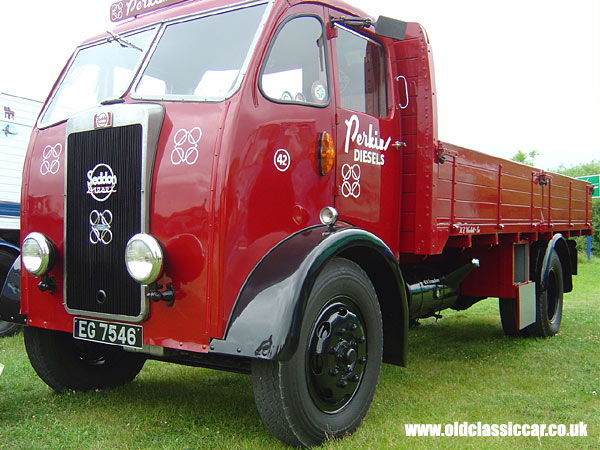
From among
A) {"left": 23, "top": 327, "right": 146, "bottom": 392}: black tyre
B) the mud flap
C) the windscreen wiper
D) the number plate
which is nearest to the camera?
the number plate

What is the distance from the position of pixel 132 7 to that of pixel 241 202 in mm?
2176

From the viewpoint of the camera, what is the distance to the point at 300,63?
12.7 feet

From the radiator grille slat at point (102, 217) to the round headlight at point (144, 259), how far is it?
8.0 inches

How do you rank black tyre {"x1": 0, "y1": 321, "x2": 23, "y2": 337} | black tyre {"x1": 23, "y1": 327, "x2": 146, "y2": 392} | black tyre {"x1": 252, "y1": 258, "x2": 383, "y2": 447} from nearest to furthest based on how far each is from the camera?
black tyre {"x1": 252, "y1": 258, "x2": 383, "y2": 447} < black tyre {"x1": 23, "y1": 327, "x2": 146, "y2": 392} < black tyre {"x1": 0, "y1": 321, "x2": 23, "y2": 337}

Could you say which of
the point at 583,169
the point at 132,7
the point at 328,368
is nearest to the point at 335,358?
the point at 328,368

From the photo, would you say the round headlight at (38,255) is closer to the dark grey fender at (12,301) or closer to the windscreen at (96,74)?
the dark grey fender at (12,301)

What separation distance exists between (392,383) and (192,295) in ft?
7.73

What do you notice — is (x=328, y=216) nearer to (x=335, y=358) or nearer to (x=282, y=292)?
(x=282, y=292)

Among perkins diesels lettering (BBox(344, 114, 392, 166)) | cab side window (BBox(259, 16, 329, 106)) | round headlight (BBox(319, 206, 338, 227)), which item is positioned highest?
cab side window (BBox(259, 16, 329, 106))

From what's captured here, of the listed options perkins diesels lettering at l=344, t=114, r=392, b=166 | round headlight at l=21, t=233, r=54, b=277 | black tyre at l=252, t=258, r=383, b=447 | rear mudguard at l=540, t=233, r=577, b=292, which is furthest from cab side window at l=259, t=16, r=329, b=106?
rear mudguard at l=540, t=233, r=577, b=292

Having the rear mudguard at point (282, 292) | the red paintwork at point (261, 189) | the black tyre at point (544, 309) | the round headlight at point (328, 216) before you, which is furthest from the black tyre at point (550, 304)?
the round headlight at point (328, 216)

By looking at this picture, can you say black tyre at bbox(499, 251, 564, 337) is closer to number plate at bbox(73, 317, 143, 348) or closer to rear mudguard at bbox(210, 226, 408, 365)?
rear mudguard at bbox(210, 226, 408, 365)

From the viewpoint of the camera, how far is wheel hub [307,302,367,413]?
3.51 metres

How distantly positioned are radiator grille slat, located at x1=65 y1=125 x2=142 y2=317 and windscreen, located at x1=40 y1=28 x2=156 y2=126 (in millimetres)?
504
